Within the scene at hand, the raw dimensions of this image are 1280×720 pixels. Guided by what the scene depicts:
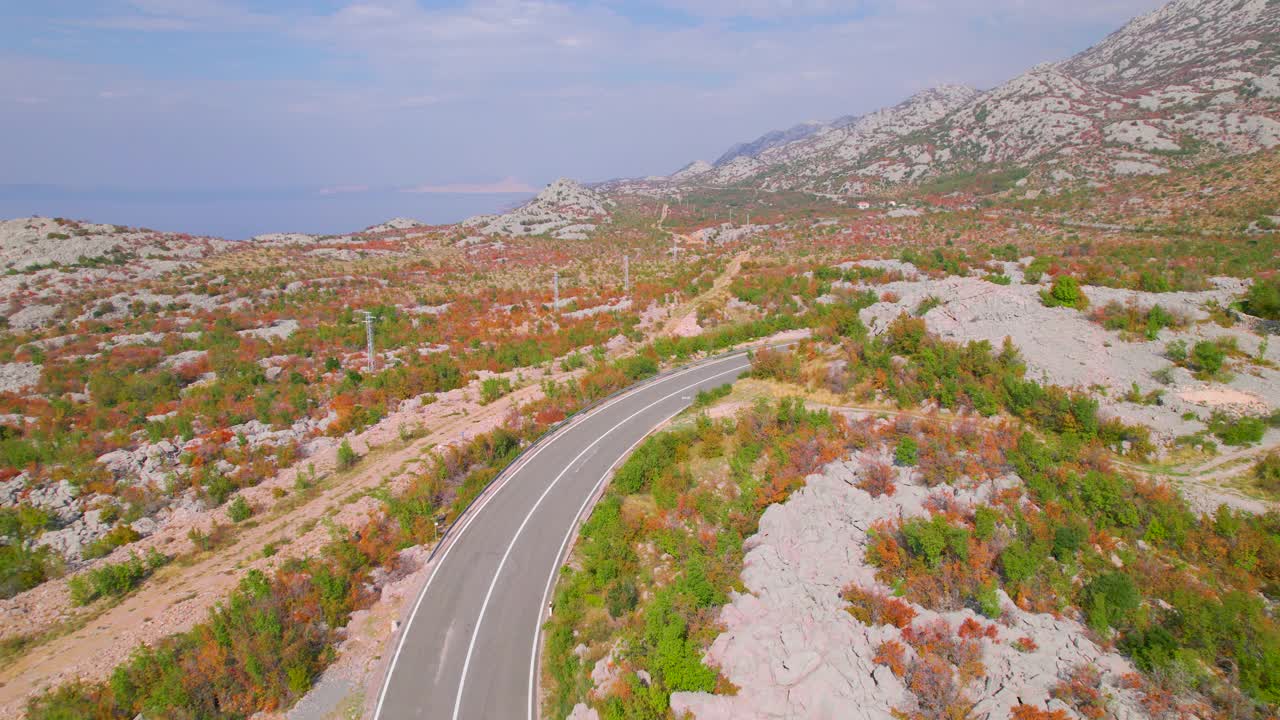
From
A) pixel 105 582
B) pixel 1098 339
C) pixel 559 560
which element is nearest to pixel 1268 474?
pixel 1098 339

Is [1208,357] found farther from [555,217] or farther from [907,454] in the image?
[555,217]

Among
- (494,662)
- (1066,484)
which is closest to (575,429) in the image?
(494,662)

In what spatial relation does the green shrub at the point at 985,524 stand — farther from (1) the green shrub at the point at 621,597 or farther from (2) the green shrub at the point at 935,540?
(1) the green shrub at the point at 621,597

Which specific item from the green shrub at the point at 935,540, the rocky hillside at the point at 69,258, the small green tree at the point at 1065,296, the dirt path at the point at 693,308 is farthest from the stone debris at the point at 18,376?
the small green tree at the point at 1065,296

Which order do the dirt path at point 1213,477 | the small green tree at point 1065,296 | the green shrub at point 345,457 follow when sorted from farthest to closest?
the green shrub at point 345,457 → the small green tree at point 1065,296 → the dirt path at point 1213,477

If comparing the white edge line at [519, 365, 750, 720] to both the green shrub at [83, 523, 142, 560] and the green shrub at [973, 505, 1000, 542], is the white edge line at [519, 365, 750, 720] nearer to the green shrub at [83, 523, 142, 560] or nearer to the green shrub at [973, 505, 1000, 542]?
the green shrub at [973, 505, 1000, 542]

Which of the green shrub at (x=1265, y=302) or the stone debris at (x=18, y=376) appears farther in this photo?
the stone debris at (x=18, y=376)

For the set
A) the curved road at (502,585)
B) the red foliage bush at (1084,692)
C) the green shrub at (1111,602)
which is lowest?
the curved road at (502,585)
